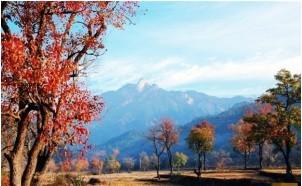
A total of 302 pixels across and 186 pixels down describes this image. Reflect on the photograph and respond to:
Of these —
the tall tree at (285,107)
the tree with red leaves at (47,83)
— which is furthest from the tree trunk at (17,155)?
the tall tree at (285,107)

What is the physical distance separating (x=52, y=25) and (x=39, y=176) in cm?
559

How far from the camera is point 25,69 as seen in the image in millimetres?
15758

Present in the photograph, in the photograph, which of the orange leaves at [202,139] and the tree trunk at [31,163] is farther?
the orange leaves at [202,139]

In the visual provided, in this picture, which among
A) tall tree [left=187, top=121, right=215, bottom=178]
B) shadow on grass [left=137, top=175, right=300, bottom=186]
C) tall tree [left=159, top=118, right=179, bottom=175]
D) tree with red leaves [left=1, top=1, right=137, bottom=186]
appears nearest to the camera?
tree with red leaves [left=1, top=1, right=137, bottom=186]

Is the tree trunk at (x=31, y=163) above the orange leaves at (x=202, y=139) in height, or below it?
below

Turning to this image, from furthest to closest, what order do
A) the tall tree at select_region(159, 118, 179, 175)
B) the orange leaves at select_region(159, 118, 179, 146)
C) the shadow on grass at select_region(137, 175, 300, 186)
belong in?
the orange leaves at select_region(159, 118, 179, 146)
the tall tree at select_region(159, 118, 179, 175)
the shadow on grass at select_region(137, 175, 300, 186)

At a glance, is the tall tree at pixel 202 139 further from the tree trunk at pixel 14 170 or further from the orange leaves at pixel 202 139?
the tree trunk at pixel 14 170

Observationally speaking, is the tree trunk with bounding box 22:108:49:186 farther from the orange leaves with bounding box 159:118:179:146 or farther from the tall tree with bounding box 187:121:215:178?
the orange leaves with bounding box 159:118:179:146

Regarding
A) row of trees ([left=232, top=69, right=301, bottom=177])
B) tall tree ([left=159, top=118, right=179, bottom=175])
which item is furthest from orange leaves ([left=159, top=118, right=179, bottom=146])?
row of trees ([left=232, top=69, right=301, bottom=177])

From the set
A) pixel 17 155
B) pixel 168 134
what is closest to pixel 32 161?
pixel 17 155

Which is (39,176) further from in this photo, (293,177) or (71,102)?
(293,177)

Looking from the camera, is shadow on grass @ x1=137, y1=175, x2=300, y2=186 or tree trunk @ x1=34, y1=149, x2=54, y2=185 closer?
tree trunk @ x1=34, y1=149, x2=54, y2=185

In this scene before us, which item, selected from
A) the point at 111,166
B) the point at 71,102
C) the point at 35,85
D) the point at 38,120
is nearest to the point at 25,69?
the point at 35,85

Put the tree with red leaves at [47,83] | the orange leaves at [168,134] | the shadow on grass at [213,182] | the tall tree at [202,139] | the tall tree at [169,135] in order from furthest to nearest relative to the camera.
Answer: the orange leaves at [168,134] → the tall tree at [169,135] → the tall tree at [202,139] → the shadow on grass at [213,182] → the tree with red leaves at [47,83]
